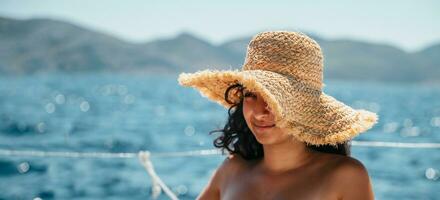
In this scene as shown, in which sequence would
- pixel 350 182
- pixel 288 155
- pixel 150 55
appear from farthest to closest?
1. pixel 150 55
2. pixel 288 155
3. pixel 350 182

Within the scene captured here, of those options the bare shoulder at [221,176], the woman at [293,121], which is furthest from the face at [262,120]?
the bare shoulder at [221,176]

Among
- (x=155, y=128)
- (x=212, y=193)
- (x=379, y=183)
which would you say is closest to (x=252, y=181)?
(x=212, y=193)

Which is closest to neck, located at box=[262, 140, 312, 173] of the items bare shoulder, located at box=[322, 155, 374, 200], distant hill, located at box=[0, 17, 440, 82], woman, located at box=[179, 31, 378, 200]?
woman, located at box=[179, 31, 378, 200]

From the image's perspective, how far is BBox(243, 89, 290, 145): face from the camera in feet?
5.70

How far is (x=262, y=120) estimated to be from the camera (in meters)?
1.74

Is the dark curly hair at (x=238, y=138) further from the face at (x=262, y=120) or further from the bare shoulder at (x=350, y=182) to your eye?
the bare shoulder at (x=350, y=182)

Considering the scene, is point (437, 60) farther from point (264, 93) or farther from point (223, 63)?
point (264, 93)

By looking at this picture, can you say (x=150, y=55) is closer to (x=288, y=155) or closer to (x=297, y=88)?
(x=288, y=155)

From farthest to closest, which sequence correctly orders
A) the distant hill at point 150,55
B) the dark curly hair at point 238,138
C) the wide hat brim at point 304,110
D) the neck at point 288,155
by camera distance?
the distant hill at point 150,55
the dark curly hair at point 238,138
the neck at point 288,155
the wide hat brim at point 304,110

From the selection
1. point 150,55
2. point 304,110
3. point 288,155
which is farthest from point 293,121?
point 150,55

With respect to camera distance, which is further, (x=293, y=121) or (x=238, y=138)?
(x=238, y=138)

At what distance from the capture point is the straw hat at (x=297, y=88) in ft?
5.46

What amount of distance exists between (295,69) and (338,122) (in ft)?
0.57

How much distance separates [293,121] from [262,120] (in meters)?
0.09
